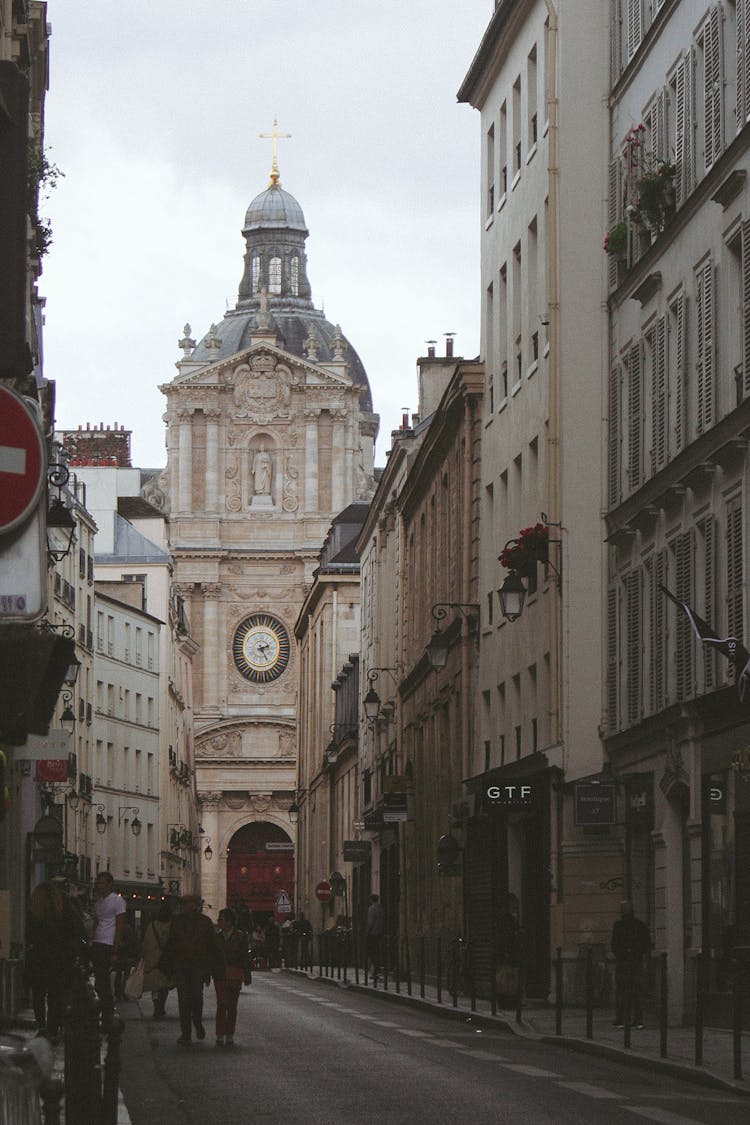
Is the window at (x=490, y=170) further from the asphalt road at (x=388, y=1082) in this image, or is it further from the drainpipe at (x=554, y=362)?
the asphalt road at (x=388, y=1082)

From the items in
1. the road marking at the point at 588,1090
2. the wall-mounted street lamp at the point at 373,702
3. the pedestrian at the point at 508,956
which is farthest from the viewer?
the wall-mounted street lamp at the point at 373,702

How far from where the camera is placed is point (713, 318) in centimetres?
2502

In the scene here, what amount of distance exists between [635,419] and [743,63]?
6383 mm

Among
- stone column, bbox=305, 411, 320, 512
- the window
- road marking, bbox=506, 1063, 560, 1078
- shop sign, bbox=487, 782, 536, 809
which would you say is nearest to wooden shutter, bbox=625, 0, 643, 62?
shop sign, bbox=487, 782, 536, 809

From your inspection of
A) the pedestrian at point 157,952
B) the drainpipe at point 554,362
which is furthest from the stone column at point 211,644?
the pedestrian at point 157,952

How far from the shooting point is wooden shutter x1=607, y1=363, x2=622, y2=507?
1207 inches

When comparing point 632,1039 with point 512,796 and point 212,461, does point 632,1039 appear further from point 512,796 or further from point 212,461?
point 212,461

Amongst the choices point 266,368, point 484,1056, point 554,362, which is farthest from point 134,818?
point 484,1056

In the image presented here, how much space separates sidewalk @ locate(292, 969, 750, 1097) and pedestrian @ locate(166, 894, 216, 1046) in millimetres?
3284

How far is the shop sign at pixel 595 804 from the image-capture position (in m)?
28.8

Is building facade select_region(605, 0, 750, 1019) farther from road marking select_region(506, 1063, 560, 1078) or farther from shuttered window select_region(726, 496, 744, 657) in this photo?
road marking select_region(506, 1063, 560, 1078)

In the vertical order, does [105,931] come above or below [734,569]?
below

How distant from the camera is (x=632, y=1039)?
2233cm

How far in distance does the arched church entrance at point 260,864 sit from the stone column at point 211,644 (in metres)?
6.25
